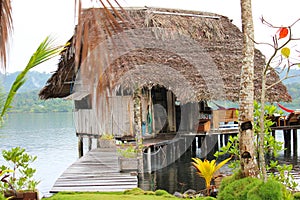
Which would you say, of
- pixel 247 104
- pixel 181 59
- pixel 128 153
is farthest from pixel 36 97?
pixel 247 104

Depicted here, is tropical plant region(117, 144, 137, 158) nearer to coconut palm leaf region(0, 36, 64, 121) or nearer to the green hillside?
coconut palm leaf region(0, 36, 64, 121)

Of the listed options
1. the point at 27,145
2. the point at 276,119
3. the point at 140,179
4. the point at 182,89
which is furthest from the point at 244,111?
the point at 27,145

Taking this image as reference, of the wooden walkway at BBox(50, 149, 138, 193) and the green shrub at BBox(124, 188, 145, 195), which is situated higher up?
the wooden walkway at BBox(50, 149, 138, 193)

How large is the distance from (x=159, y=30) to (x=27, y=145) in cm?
1286

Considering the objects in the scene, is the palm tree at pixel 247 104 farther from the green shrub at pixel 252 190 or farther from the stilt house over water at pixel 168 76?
the stilt house over water at pixel 168 76

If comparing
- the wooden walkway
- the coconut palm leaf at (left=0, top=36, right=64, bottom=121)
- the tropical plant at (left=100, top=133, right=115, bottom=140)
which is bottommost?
the wooden walkway

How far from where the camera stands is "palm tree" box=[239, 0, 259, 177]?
4414mm

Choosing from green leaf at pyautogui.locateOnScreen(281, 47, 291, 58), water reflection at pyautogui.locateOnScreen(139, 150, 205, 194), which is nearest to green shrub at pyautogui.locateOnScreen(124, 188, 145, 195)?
water reflection at pyautogui.locateOnScreen(139, 150, 205, 194)

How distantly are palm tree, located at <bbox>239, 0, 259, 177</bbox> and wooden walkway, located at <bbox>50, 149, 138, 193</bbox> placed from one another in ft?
9.52

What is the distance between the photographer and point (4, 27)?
1684 mm

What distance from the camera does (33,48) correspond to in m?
2.10

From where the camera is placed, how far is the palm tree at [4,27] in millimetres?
1635

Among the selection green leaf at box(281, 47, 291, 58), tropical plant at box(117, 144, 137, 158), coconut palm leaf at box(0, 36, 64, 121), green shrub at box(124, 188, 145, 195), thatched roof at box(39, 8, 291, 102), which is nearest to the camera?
coconut palm leaf at box(0, 36, 64, 121)

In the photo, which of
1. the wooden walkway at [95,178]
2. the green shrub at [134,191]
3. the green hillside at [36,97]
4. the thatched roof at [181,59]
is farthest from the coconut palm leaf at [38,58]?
the green hillside at [36,97]
